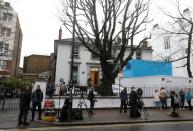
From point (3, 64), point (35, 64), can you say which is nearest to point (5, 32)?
point (3, 64)

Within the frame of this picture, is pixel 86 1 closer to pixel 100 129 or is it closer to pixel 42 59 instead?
pixel 100 129

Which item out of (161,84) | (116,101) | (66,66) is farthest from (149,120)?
(66,66)

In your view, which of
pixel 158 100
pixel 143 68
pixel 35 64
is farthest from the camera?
pixel 35 64

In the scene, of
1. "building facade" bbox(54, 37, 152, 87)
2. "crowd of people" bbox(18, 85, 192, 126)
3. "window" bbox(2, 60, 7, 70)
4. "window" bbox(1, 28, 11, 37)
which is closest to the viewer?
"crowd of people" bbox(18, 85, 192, 126)

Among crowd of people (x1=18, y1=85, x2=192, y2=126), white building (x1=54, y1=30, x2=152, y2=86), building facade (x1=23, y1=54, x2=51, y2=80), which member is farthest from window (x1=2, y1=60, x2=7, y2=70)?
crowd of people (x1=18, y1=85, x2=192, y2=126)

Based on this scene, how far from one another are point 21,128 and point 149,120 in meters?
7.44

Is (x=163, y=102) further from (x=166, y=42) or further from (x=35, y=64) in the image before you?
(x=35, y=64)

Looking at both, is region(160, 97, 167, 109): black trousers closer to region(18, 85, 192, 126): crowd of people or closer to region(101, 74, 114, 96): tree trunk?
region(18, 85, 192, 126): crowd of people

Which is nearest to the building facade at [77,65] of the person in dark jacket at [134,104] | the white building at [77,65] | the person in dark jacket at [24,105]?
the white building at [77,65]

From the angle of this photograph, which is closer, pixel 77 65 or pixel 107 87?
pixel 107 87

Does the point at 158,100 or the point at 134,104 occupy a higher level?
the point at 158,100

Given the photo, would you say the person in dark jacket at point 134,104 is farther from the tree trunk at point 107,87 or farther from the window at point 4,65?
the window at point 4,65

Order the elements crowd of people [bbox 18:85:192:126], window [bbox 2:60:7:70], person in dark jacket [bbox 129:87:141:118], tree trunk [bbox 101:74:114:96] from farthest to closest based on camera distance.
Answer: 1. window [bbox 2:60:7:70]
2. tree trunk [bbox 101:74:114:96]
3. person in dark jacket [bbox 129:87:141:118]
4. crowd of people [bbox 18:85:192:126]

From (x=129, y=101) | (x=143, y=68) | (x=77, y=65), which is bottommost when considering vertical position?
(x=129, y=101)
